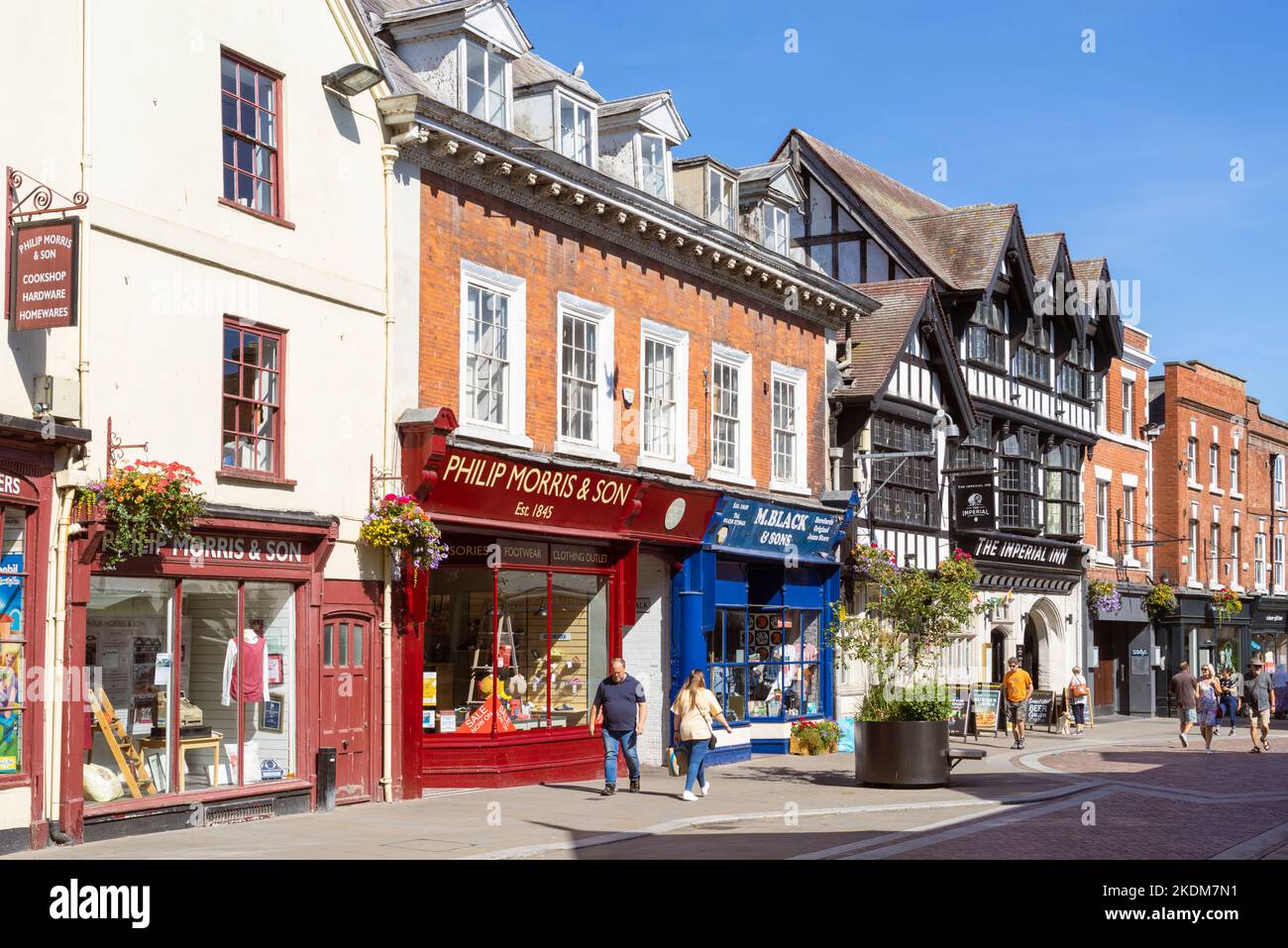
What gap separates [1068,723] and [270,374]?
2243 cm

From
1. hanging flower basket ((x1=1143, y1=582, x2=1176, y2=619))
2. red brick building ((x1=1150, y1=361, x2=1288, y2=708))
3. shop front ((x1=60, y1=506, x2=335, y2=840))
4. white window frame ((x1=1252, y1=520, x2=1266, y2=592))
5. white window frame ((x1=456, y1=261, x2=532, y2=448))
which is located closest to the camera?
shop front ((x1=60, y1=506, x2=335, y2=840))

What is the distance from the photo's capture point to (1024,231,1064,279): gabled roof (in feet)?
125

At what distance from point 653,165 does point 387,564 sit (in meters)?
8.59

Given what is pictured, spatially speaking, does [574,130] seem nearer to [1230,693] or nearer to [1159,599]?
[1230,693]

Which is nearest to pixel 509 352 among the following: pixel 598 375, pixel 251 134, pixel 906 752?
pixel 598 375

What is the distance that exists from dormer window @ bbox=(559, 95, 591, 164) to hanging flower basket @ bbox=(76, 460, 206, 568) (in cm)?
871

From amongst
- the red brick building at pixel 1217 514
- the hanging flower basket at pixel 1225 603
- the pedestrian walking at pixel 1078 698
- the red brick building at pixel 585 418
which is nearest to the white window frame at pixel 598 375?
the red brick building at pixel 585 418

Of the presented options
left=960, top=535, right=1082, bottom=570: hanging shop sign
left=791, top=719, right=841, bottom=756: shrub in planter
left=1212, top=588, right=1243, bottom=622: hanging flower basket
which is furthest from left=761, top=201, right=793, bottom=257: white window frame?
left=1212, top=588, right=1243, bottom=622: hanging flower basket

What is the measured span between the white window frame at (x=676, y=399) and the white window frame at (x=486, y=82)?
396 cm

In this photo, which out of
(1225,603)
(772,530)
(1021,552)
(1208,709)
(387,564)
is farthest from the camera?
(1225,603)

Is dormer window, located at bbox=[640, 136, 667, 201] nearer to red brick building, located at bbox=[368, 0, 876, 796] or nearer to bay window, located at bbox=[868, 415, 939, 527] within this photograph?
red brick building, located at bbox=[368, 0, 876, 796]

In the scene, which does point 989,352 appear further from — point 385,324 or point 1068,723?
point 385,324

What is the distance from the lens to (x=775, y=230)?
2783 cm

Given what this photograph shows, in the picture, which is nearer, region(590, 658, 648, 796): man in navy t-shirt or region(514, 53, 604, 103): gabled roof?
region(590, 658, 648, 796): man in navy t-shirt
